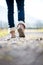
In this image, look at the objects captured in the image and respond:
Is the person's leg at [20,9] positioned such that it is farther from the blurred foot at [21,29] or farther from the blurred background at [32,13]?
the blurred background at [32,13]

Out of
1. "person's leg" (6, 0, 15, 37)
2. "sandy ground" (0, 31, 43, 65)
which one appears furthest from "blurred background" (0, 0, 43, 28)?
"sandy ground" (0, 31, 43, 65)

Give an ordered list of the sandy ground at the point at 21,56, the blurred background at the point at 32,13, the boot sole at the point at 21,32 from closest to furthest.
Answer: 1. the sandy ground at the point at 21,56
2. the boot sole at the point at 21,32
3. the blurred background at the point at 32,13

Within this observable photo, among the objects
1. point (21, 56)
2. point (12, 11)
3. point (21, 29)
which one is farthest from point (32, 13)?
point (21, 56)

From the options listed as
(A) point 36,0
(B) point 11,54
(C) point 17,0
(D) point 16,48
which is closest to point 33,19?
(A) point 36,0

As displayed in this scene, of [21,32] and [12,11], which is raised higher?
[12,11]

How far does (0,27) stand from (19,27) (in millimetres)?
392

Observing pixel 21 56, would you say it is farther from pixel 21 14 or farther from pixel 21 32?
pixel 21 14

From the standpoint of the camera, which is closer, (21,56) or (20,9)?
(21,56)

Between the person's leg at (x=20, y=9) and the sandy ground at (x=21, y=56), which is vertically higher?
the person's leg at (x=20, y=9)

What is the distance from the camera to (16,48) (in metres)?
1.24

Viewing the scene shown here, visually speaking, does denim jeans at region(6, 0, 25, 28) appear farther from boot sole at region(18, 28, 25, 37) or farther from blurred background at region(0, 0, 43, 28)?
blurred background at region(0, 0, 43, 28)

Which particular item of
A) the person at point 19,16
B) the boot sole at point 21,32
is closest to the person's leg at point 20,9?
the person at point 19,16

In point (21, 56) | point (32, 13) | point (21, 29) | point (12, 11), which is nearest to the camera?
point (21, 56)

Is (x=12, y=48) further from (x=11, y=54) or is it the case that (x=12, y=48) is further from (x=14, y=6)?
(x=14, y=6)
